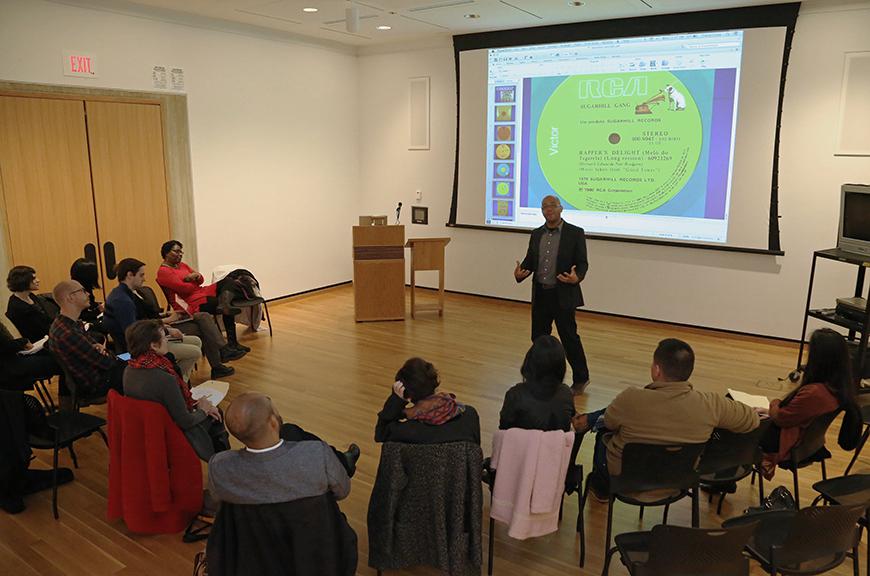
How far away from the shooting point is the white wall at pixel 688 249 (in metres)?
6.07

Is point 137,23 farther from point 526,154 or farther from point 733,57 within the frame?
point 733,57

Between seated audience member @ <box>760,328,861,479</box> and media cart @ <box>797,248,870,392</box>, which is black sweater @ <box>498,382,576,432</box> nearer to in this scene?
seated audience member @ <box>760,328,861,479</box>

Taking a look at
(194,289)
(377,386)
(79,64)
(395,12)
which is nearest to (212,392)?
(377,386)

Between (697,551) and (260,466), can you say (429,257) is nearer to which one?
(260,466)

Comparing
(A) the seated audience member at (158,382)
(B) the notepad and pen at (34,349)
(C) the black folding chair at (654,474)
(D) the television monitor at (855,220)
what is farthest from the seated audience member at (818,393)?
(B) the notepad and pen at (34,349)

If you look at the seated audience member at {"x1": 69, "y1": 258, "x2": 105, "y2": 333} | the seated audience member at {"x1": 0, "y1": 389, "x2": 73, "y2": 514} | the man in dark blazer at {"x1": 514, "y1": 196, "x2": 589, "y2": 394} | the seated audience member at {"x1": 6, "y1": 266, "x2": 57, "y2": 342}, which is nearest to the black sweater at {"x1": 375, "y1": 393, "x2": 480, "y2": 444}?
the seated audience member at {"x1": 0, "y1": 389, "x2": 73, "y2": 514}

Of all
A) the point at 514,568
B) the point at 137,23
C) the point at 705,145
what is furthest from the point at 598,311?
the point at 137,23

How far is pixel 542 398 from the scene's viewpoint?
116 inches

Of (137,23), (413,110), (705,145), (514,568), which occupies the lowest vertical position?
(514,568)

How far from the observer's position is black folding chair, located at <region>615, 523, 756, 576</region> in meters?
2.19

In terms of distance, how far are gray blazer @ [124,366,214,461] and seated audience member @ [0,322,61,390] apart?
153cm

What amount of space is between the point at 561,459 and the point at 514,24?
5.95 metres

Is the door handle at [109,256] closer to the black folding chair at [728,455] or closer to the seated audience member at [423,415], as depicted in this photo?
the seated audience member at [423,415]

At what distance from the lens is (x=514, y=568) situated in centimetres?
309
